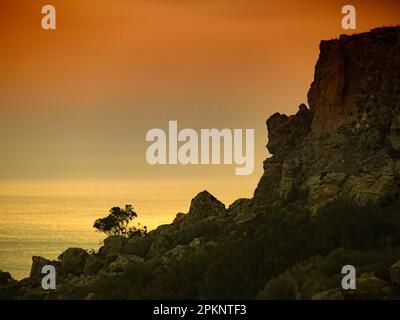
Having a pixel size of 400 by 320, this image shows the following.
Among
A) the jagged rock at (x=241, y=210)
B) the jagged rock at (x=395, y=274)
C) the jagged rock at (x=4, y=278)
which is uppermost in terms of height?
the jagged rock at (x=241, y=210)

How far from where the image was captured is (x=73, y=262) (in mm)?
122875

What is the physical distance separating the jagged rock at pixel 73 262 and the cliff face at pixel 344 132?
566 inches

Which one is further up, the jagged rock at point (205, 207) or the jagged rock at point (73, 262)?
the jagged rock at point (205, 207)

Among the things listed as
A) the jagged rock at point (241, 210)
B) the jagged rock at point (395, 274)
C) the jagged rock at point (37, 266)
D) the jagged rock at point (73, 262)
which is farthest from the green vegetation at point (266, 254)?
the jagged rock at point (395, 274)

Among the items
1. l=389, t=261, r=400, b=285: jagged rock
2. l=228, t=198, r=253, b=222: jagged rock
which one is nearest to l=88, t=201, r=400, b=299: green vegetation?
l=228, t=198, r=253, b=222: jagged rock

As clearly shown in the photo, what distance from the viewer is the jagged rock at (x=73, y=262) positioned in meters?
122

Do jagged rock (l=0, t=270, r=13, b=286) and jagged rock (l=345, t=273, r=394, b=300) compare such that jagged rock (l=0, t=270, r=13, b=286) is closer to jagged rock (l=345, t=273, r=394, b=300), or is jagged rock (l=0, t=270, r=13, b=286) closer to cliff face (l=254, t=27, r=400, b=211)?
cliff face (l=254, t=27, r=400, b=211)

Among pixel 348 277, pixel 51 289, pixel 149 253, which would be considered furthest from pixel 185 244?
pixel 348 277

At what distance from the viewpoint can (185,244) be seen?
Answer: 405ft

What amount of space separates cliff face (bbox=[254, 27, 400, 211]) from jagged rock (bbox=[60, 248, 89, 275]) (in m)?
14.4

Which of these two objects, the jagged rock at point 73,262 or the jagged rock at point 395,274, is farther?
the jagged rock at point 73,262

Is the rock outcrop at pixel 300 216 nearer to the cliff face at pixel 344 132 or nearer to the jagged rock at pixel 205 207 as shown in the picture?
the cliff face at pixel 344 132
